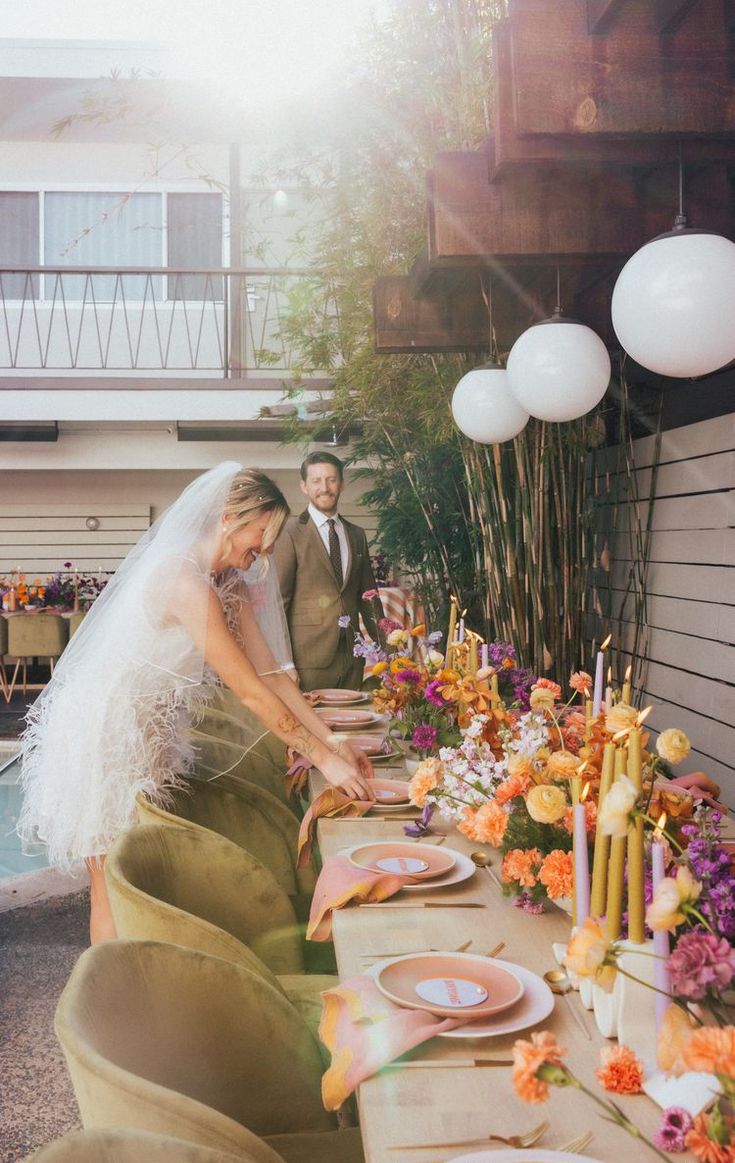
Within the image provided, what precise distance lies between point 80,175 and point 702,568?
871 centimetres

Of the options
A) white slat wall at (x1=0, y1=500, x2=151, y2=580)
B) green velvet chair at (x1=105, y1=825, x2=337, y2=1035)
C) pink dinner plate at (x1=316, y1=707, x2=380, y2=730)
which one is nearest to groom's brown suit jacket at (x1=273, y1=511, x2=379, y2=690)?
pink dinner plate at (x1=316, y1=707, x2=380, y2=730)

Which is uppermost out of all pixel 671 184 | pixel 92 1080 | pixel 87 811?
pixel 671 184

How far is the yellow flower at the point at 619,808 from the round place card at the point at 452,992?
40 centimetres

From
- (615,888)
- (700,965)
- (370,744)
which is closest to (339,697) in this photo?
(370,744)

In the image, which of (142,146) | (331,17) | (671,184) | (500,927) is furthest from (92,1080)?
(142,146)

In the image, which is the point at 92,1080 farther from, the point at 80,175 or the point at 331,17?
the point at 80,175

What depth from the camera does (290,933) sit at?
2.13 metres

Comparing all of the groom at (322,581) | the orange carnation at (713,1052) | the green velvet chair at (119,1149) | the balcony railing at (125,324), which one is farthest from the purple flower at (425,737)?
the balcony railing at (125,324)

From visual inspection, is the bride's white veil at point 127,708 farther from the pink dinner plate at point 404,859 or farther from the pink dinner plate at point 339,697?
the pink dinner plate at point 339,697

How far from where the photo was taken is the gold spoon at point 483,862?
1835 millimetres

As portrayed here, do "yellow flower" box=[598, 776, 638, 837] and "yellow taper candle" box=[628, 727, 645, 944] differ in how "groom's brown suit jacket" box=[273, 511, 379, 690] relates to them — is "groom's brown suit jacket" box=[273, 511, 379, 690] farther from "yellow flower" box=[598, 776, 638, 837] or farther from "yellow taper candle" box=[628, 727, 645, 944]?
"yellow flower" box=[598, 776, 638, 837]

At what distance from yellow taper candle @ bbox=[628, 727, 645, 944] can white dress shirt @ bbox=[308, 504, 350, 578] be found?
332 centimetres

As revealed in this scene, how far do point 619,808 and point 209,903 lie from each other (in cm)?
124

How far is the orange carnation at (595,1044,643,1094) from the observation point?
95cm
